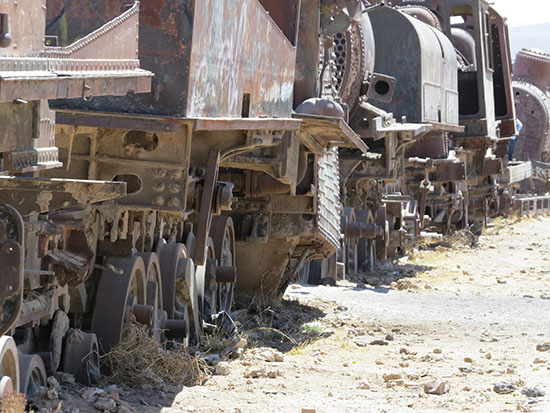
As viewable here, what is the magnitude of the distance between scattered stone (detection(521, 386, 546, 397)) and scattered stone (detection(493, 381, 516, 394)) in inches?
4.2

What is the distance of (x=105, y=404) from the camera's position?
18.3 ft

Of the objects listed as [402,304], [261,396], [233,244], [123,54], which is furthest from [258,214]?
[123,54]

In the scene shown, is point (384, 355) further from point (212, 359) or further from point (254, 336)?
point (212, 359)

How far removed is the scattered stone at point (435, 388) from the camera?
703 cm

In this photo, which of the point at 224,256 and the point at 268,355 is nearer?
the point at 268,355

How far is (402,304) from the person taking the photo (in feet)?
39.1

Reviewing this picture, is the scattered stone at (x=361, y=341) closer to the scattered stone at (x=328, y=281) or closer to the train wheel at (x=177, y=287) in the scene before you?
the train wheel at (x=177, y=287)

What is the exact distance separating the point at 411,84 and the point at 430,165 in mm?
2427

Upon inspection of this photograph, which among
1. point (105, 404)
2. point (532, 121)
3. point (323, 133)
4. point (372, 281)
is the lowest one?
point (372, 281)

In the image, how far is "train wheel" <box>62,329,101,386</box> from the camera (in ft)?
20.0

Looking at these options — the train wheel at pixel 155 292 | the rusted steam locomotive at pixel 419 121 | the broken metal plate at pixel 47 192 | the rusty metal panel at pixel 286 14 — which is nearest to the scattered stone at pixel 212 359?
the train wheel at pixel 155 292

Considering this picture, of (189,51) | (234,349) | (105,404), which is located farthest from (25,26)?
(234,349)

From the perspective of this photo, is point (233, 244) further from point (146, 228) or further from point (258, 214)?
point (146, 228)

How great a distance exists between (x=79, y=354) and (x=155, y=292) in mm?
1274
